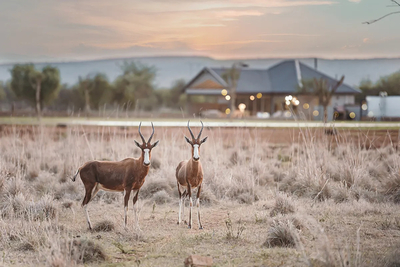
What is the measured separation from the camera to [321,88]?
39.3 metres

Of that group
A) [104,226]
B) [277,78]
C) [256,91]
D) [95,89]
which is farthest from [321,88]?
[104,226]

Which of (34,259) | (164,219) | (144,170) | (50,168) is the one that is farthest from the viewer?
(50,168)

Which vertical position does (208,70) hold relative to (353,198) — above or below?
above

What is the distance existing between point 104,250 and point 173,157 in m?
5.50

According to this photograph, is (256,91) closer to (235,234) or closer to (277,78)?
(277,78)

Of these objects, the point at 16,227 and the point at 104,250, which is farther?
the point at 16,227

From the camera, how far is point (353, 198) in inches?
366

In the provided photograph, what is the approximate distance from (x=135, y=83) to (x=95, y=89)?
9.78 m

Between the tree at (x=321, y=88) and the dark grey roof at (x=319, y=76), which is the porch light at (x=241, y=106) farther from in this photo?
the dark grey roof at (x=319, y=76)

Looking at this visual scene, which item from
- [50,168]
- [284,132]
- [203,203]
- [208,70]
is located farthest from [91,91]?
[203,203]

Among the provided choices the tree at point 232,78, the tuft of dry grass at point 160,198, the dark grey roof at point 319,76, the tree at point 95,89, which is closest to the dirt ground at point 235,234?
the tuft of dry grass at point 160,198

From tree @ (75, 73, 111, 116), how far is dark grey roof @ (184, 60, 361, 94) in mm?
19708

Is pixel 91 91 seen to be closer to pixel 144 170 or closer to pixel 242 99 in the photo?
pixel 242 99

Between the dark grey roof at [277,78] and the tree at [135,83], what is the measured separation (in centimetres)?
2191
